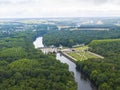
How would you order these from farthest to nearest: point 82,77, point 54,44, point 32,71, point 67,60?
point 54,44 < point 67,60 < point 82,77 < point 32,71

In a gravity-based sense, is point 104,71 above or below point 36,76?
above

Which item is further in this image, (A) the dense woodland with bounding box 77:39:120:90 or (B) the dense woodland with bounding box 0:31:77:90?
(A) the dense woodland with bounding box 77:39:120:90

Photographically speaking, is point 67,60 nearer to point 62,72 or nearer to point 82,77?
point 82,77

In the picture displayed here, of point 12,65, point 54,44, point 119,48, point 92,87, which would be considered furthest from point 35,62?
point 54,44

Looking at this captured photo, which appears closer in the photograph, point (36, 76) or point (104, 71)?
point (36, 76)

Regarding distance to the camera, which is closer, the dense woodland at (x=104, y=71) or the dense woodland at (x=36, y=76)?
the dense woodland at (x=36, y=76)

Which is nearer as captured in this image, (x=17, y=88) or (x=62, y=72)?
(x=17, y=88)

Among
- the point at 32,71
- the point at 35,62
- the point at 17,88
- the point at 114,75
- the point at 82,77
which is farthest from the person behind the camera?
the point at 35,62

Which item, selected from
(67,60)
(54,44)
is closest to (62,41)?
(54,44)

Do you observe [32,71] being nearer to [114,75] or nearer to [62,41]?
[114,75]
